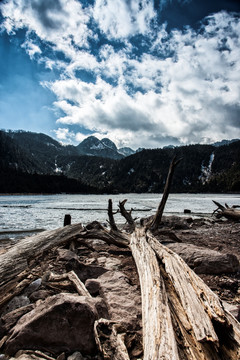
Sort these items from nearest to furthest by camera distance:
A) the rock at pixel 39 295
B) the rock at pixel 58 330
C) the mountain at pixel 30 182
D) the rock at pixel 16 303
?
the rock at pixel 58 330, the rock at pixel 16 303, the rock at pixel 39 295, the mountain at pixel 30 182

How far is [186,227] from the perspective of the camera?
40.8ft

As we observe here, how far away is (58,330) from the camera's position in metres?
2.07

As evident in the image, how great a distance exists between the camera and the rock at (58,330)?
2.00m

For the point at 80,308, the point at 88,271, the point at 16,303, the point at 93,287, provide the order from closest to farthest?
the point at 80,308 → the point at 16,303 → the point at 93,287 → the point at 88,271

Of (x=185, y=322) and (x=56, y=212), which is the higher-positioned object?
(x=185, y=322)

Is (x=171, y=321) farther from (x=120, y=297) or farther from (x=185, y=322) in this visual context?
(x=120, y=297)

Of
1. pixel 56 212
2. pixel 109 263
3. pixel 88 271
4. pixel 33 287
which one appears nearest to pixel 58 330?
pixel 33 287

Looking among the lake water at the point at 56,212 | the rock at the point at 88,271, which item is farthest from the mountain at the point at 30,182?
the rock at the point at 88,271

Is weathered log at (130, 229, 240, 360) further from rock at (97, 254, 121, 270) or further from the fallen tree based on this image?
rock at (97, 254, 121, 270)

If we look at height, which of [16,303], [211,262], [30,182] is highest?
[30,182]

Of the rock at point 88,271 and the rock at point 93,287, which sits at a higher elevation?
the rock at point 93,287

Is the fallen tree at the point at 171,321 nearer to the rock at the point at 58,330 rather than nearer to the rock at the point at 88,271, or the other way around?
the rock at the point at 58,330

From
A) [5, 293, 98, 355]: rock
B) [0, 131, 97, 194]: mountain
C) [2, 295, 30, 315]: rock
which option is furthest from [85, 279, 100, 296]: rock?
[0, 131, 97, 194]: mountain

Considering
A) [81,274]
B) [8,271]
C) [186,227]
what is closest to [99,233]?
[81,274]
